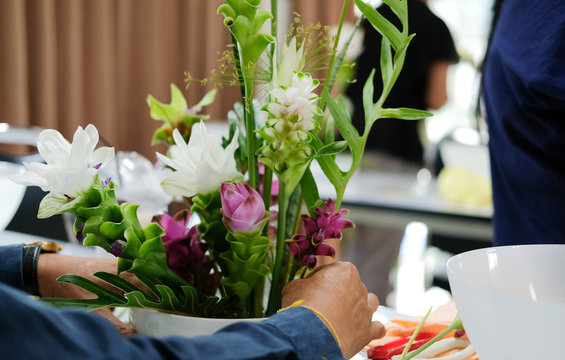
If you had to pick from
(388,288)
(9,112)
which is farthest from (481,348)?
(388,288)

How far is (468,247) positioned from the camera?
1.79 metres

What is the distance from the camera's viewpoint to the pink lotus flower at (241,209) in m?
0.45

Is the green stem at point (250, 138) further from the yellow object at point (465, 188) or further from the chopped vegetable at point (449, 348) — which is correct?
the yellow object at point (465, 188)

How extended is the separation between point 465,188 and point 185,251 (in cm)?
136

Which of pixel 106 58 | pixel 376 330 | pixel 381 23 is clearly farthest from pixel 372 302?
pixel 106 58

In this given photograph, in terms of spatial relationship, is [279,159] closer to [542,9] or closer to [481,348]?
[481,348]

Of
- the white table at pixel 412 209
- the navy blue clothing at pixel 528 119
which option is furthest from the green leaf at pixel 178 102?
the white table at pixel 412 209

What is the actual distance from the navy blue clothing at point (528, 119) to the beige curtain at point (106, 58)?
1.13 metres

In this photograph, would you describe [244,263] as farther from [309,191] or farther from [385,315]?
[385,315]

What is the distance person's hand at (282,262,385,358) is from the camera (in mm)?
457

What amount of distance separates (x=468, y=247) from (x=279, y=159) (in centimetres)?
146

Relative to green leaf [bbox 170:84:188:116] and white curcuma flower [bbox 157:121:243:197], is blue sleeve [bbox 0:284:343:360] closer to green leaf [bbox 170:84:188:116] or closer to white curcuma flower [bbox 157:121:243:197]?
white curcuma flower [bbox 157:121:243:197]

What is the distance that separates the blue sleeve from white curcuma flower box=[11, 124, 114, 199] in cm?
12

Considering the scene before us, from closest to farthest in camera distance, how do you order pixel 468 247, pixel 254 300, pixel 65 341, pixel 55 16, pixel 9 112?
1. pixel 65 341
2. pixel 254 300
3. pixel 468 247
4. pixel 9 112
5. pixel 55 16
